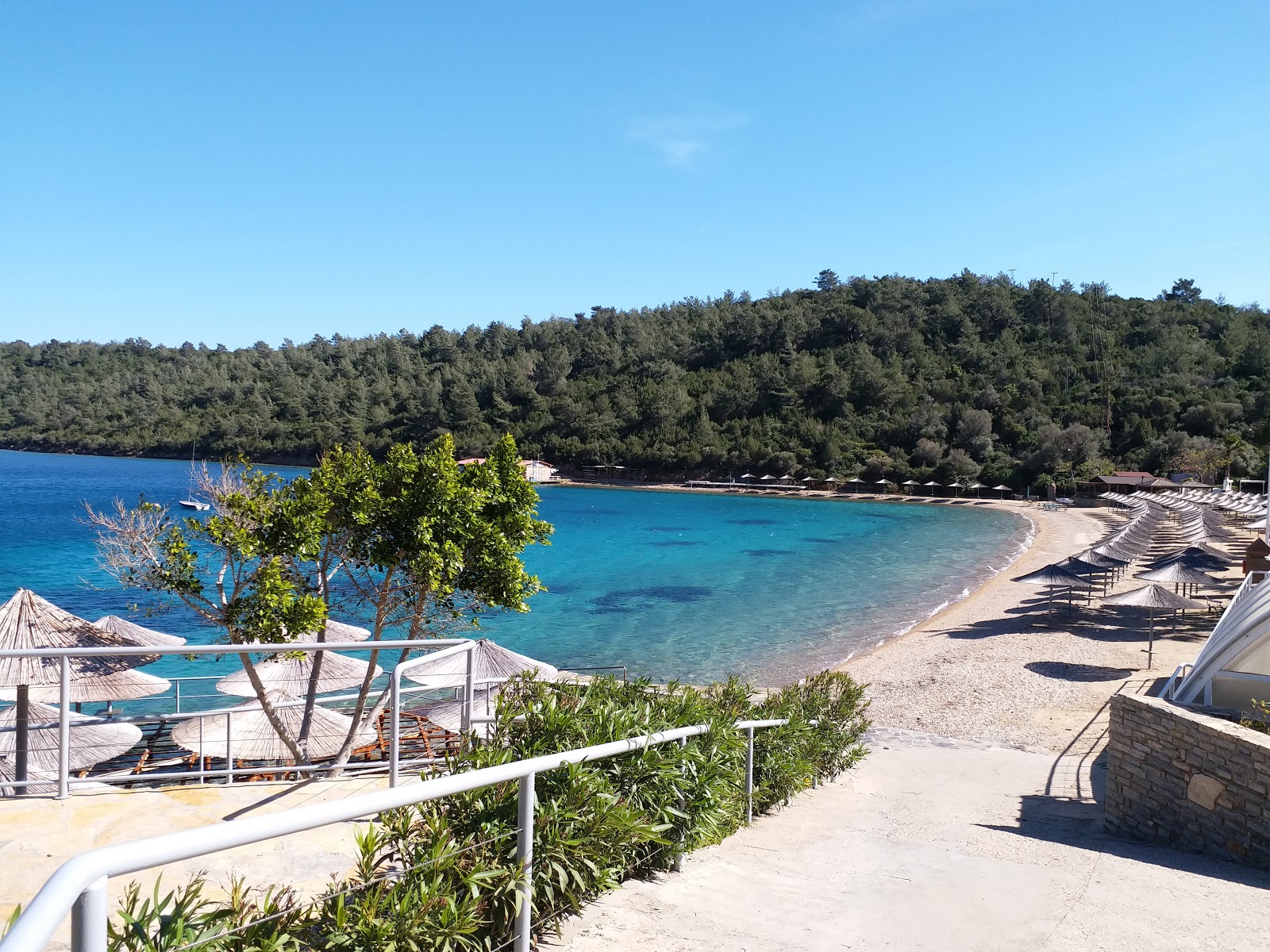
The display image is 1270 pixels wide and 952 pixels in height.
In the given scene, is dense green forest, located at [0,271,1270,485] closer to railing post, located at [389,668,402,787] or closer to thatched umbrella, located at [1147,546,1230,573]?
thatched umbrella, located at [1147,546,1230,573]

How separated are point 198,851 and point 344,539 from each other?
27.2 ft

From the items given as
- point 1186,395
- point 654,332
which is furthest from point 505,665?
point 654,332

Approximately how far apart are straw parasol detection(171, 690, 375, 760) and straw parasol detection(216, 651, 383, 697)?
57.5 inches

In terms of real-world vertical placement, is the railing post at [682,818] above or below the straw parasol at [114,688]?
above

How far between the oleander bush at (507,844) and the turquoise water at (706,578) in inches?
603

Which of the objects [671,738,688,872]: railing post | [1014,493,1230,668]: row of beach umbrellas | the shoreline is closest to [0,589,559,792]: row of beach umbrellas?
[671,738,688,872]: railing post

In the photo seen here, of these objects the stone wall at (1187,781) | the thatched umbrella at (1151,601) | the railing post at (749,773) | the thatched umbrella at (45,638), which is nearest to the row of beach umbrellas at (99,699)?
the thatched umbrella at (45,638)

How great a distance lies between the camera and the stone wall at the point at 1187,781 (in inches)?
269

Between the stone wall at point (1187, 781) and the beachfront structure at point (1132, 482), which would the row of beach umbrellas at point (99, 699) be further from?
the beachfront structure at point (1132, 482)

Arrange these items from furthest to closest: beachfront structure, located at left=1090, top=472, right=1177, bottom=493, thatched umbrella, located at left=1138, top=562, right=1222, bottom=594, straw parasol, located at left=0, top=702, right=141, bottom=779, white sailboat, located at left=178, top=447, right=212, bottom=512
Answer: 1. beachfront structure, located at left=1090, top=472, right=1177, bottom=493
2. thatched umbrella, located at left=1138, top=562, right=1222, bottom=594
3. white sailboat, located at left=178, top=447, right=212, bottom=512
4. straw parasol, located at left=0, top=702, right=141, bottom=779

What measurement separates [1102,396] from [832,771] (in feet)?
309

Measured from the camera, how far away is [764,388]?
112500 millimetres

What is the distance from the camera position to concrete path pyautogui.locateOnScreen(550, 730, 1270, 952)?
12.9 feet

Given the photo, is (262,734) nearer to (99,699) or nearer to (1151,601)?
(99,699)
